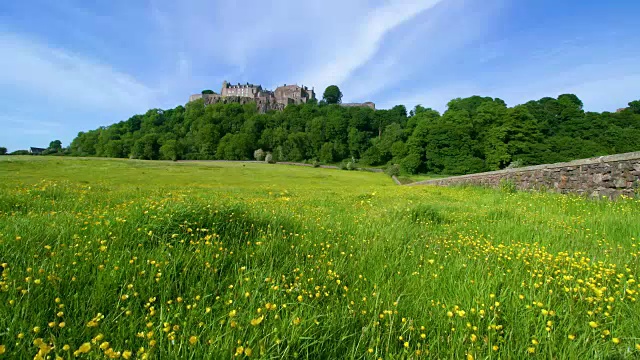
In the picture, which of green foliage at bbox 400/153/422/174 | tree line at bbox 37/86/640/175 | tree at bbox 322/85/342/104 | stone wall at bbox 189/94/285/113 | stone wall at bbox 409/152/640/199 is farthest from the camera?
tree at bbox 322/85/342/104

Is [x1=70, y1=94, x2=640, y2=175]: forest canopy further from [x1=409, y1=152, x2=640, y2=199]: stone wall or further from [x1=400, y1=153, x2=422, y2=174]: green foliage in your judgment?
[x1=409, y1=152, x2=640, y2=199]: stone wall

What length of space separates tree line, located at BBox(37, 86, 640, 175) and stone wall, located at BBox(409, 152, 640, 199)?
45658 millimetres

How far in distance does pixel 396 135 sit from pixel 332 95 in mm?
90814

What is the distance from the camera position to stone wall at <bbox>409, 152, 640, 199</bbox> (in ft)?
27.5

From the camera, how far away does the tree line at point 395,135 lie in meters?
65.1

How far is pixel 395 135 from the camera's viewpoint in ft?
290

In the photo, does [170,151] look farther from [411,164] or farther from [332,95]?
[332,95]

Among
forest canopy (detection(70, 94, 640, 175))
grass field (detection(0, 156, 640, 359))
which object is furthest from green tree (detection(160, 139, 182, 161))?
grass field (detection(0, 156, 640, 359))

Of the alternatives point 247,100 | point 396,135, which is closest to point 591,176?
point 396,135

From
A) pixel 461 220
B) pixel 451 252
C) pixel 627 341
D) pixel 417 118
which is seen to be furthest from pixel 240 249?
pixel 417 118

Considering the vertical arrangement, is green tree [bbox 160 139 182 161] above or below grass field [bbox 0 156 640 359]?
above

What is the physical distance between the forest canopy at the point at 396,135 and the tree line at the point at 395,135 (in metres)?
0.26

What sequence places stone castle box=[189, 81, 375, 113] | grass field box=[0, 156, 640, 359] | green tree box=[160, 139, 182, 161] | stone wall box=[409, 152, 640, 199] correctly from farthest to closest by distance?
stone castle box=[189, 81, 375, 113]
green tree box=[160, 139, 182, 161]
stone wall box=[409, 152, 640, 199]
grass field box=[0, 156, 640, 359]

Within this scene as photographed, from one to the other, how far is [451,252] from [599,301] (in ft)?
5.19
